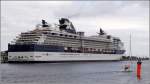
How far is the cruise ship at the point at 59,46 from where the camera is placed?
108312 millimetres

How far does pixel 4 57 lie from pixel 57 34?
79.2ft

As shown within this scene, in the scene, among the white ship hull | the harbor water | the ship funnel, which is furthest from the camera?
the ship funnel

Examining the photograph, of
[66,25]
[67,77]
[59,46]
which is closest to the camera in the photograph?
[67,77]

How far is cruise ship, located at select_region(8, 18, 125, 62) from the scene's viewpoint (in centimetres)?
10831

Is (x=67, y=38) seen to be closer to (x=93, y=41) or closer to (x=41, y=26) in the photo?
(x=41, y=26)

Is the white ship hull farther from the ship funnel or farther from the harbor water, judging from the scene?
the harbor water

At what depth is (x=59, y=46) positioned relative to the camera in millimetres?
116375

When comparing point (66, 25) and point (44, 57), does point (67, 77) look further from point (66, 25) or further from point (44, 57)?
point (66, 25)

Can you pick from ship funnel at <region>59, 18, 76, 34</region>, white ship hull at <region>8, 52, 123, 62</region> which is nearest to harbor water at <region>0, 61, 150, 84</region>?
white ship hull at <region>8, 52, 123, 62</region>

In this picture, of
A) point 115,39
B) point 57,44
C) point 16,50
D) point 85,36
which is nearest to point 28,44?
point 16,50

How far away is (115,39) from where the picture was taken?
159250mm

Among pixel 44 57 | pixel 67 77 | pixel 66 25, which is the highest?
pixel 66 25

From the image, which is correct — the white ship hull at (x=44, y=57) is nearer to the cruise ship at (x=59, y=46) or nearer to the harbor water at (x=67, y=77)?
the cruise ship at (x=59, y=46)

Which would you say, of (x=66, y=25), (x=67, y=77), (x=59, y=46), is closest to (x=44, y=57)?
(x=59, y=46)
